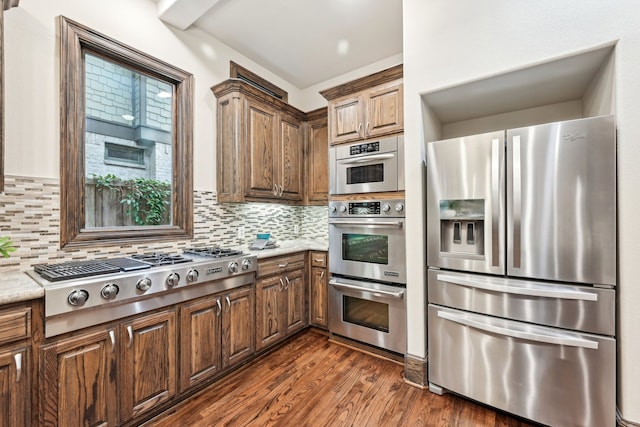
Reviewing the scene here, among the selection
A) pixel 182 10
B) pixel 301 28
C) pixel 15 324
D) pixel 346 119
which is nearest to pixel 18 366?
pixel 15 324

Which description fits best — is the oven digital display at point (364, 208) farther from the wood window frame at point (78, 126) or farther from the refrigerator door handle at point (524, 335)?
the wood window frame at point (78, 126)

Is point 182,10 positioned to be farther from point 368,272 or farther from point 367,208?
point 368,272

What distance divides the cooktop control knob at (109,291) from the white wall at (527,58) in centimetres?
197

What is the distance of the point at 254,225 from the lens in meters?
3.20

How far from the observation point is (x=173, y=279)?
1756 mm

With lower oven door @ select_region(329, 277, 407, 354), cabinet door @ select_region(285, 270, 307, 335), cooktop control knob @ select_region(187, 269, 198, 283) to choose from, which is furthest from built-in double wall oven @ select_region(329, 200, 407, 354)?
cooktop control knob @ select_region(187, 269, 198, 283)

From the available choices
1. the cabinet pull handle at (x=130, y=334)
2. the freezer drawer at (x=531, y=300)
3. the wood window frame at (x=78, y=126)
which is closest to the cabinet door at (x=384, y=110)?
the freezer drawer at (x=531, y=300)

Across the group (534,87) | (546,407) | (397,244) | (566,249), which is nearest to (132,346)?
(397,244)

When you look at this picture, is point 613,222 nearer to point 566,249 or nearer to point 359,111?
point 566,249

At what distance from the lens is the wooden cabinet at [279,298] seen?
2.47m

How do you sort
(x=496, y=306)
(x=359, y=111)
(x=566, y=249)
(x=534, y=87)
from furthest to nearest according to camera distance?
(x=359, y=111) < (x=534, y=87) < (x=496, y=306) < (x=566, y=249)

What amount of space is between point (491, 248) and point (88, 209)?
112 inches

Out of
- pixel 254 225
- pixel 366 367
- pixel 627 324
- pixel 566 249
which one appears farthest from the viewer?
pixel 254 225

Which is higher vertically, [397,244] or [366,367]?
[397,244]
